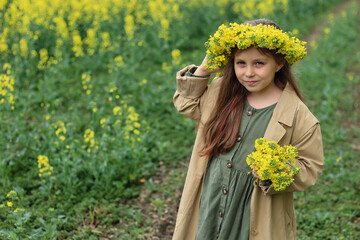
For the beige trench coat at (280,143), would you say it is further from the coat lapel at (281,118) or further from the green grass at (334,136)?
the green grass at (334,136)

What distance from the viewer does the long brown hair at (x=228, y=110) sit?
2.29 metres

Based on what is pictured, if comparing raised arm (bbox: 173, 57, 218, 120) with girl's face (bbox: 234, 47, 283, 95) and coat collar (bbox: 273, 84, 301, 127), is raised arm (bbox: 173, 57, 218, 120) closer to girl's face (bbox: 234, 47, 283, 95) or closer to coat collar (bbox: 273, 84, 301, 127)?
girl's face (bbox: 234, 47, 283, 95)

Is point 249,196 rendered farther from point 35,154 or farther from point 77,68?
point 77,68

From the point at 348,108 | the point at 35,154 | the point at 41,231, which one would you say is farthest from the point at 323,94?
the point at 41,231

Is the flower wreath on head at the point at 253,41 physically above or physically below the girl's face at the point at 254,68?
above

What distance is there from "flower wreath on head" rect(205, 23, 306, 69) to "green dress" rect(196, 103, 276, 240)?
31 cm

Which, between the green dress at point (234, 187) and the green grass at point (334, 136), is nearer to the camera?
the green dress at point (234, 187)

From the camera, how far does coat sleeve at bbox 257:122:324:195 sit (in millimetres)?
2057

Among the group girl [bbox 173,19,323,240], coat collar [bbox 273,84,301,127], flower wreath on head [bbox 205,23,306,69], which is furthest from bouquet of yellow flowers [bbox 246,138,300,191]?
flower wreath on head [bbox 205,23,306,69]

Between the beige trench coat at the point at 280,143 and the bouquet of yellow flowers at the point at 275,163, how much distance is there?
0.33 ft

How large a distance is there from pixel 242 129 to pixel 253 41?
49cm

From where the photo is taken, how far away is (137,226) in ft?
11.8

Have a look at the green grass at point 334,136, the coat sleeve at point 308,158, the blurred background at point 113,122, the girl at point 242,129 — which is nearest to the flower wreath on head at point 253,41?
the girl at point 242,129

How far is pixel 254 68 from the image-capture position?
2.16 metres
